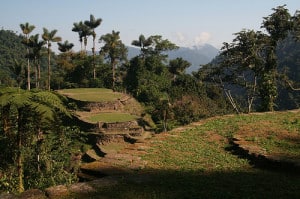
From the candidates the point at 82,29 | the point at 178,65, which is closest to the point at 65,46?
the point at 82,29

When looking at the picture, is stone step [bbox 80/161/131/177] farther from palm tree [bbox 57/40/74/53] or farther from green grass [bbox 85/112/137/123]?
palm tree [bbox 57/40/74/53]

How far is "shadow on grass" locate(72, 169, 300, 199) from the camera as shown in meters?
6.75

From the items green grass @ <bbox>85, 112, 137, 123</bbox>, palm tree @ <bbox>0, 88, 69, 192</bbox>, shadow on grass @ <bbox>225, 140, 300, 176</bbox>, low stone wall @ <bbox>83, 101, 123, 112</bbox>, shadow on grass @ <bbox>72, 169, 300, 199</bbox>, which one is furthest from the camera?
low stone wall @ <bbox>83, 101, 123, 112</bbox>

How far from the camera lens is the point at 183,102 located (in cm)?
4325

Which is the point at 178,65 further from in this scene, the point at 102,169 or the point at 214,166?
the point at 102,169

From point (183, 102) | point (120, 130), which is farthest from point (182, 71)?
point (120, 130)

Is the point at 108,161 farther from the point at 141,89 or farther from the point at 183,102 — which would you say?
the point at 141,89

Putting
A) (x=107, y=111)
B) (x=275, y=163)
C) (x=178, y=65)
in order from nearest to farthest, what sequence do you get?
1. (x=275, y=163)
2. (x=107, y=111)
3. (x=178, y=65)

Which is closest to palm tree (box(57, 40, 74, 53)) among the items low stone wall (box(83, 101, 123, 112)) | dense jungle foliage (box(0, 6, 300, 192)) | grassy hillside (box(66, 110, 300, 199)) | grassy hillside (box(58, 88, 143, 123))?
dense jungle foliage (box(0, 6, 300, 192))

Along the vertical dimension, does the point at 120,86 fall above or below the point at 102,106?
above

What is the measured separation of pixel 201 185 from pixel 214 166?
178cm

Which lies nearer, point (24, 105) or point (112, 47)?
point (24, 105)

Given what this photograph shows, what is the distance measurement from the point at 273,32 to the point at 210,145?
1619 centimetres

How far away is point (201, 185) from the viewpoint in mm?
7406
